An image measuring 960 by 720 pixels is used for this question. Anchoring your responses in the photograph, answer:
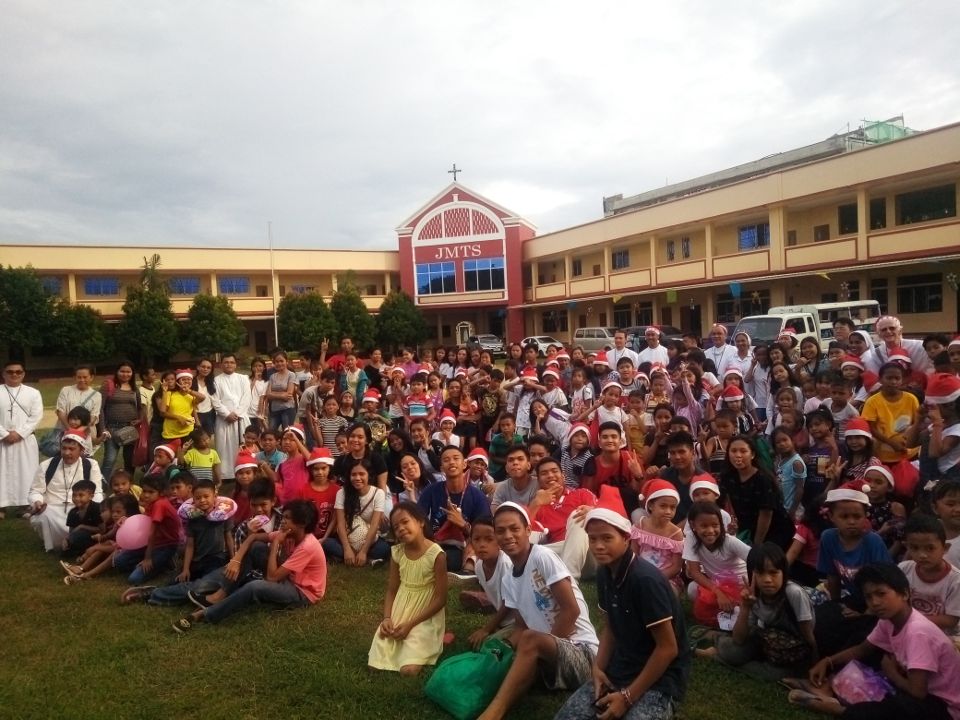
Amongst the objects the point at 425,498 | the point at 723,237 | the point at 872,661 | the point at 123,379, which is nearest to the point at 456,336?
the point at 723,237

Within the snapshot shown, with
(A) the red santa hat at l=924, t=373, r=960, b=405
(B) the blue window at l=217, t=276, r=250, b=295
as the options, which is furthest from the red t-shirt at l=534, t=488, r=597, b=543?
(B) the blue window at l=217, t=276, r=250, b=295

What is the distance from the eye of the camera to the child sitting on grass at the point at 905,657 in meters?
2.87

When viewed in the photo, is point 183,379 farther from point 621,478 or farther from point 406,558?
point 621,478

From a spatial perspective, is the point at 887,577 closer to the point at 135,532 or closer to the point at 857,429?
the point at 857,429

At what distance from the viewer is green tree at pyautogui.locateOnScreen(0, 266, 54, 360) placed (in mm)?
29375

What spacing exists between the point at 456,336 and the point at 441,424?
33365 millimetres

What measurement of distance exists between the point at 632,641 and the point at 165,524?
430 centimetres

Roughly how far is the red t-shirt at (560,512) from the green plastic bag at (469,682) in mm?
1681

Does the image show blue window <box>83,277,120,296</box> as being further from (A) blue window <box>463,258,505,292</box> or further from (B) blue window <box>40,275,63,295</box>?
(A) blue window <box>463,258,505,292</box>

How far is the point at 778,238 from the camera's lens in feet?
78.7

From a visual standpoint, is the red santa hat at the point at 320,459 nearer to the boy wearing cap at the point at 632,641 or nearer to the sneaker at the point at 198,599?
the sneaker at the point at 198,599

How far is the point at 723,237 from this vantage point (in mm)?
27375

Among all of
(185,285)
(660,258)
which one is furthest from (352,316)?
(660,258)

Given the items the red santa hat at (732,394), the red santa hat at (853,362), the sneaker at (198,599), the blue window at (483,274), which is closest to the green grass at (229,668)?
the sneaker at (198,599)
